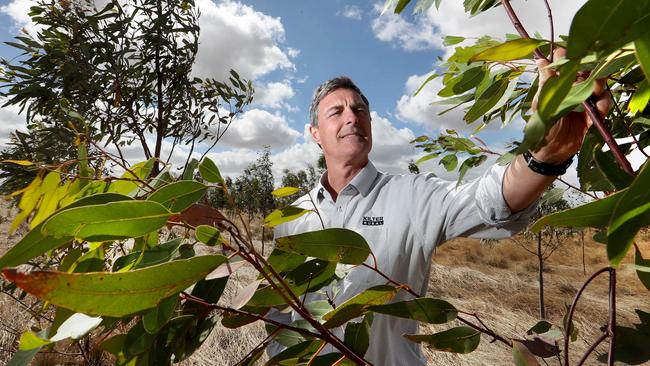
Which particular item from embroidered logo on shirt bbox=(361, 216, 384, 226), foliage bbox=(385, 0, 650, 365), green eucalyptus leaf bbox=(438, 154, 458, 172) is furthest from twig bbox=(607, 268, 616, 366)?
embroidered logo on shirt bbox=(361, 216, 384, 226)

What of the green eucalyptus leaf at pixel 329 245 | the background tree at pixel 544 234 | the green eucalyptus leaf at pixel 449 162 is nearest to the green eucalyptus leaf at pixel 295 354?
the green eucalyptus leaf at pixel 329 245

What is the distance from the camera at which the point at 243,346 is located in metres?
3.45

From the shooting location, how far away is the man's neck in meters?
1.29

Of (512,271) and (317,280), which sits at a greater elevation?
(512,271)

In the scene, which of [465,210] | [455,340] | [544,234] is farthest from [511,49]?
[544,234]

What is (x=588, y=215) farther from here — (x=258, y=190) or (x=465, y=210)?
(x=258, y=190)

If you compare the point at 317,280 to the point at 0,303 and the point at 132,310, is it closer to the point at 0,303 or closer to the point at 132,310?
the point at 132,310

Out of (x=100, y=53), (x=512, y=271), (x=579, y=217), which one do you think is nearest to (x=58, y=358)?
(x=100, y=53)

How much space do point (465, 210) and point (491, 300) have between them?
5.81 m

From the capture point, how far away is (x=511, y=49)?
242 mm

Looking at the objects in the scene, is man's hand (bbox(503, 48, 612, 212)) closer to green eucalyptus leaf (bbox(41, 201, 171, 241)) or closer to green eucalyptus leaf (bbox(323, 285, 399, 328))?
green eucalyptus leaf (bbox(323, 285, 399, 328))

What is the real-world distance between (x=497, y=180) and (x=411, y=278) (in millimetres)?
470

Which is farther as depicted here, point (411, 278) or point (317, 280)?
point (411, 278)

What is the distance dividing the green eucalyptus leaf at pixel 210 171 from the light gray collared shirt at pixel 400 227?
478 millimetres
